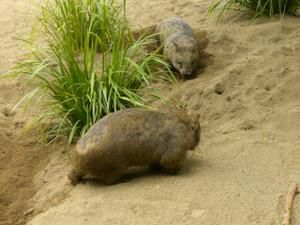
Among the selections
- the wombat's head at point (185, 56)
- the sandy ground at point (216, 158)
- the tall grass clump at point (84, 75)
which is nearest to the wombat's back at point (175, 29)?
the wombat's head at point (185, 56)

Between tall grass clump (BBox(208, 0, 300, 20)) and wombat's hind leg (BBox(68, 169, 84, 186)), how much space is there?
3893mm

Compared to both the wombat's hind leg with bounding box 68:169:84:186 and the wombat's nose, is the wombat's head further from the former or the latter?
the wombat's hind leg with bounding box 68:169:84:186

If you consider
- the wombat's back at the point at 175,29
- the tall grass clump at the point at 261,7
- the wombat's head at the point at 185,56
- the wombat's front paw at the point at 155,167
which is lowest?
the wombat's front paw at the point at 155,167

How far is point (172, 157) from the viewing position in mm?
4613

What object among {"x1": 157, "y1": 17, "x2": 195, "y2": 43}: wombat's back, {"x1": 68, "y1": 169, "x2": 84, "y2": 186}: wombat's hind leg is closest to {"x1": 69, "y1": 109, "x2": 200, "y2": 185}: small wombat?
{"x1": 68, "y1": 169, "x2": 84, "y2": 186}: wombat's hind leg

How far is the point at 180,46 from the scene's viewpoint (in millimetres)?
7000

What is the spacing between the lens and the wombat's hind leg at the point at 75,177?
472cm

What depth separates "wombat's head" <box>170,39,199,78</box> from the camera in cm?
679

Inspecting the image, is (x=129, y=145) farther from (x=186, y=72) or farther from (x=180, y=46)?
(x=180, y=46)

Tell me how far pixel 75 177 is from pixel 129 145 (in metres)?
0.52

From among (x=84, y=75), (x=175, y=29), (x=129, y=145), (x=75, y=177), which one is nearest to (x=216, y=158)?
(x=129, y=145)

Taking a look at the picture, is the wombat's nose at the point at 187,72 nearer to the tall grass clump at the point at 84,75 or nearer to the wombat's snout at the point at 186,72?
the wombat's snout at the point at 186,72

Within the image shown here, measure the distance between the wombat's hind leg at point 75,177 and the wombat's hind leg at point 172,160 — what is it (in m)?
0.64

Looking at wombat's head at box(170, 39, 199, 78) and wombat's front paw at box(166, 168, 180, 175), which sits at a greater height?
wombat's head at box(170, 39, 199, 78)
